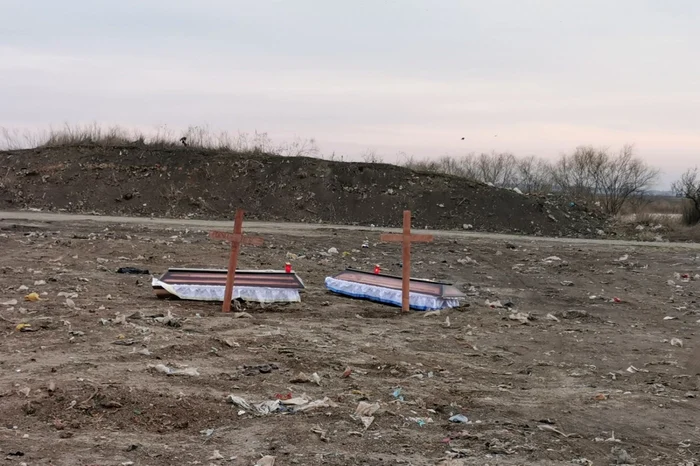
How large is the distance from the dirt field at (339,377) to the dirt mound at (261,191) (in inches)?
581

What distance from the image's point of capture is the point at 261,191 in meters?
26.7

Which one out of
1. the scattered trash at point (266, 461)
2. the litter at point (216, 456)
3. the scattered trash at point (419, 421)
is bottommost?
the litter at point (216, 456)

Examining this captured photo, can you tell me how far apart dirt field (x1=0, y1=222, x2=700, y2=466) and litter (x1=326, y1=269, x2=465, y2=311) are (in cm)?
26

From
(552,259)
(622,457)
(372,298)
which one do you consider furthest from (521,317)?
(552,259)

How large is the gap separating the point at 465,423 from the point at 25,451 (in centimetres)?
269

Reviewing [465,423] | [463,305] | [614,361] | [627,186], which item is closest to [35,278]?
[463,305]

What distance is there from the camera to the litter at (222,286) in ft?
26.8

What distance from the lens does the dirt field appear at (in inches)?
152

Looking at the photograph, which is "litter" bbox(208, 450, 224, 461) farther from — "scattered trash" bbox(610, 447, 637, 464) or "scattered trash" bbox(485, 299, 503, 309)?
"scattered trash" bbox(485, 299, 503, 309)

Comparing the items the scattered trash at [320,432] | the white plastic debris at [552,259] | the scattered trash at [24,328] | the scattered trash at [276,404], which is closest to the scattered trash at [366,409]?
the scattered trash at [276,404]

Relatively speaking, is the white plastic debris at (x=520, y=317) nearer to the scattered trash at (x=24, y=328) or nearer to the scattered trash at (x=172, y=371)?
the scattered trash at (x=172, y=371)

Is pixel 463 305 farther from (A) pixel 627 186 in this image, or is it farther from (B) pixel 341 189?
(A) pixel 627 186

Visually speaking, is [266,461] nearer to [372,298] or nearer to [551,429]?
[551,429]

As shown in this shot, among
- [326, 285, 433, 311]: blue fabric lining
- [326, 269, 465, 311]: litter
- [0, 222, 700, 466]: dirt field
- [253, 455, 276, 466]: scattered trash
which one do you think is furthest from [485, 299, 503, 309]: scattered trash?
[253, 455, 276, 466]: scattered trash
